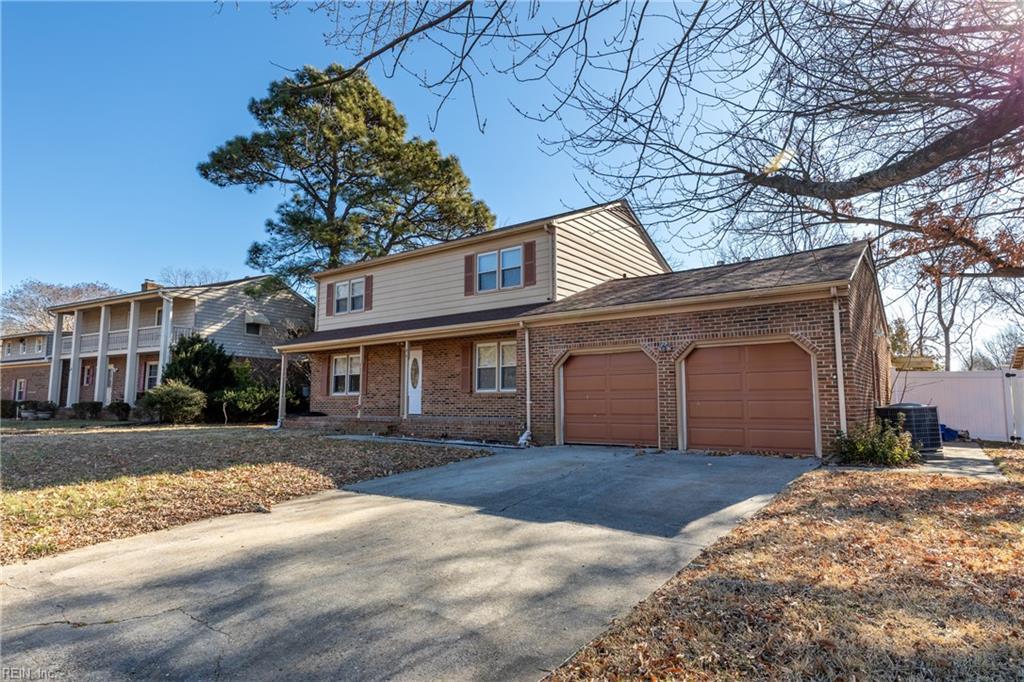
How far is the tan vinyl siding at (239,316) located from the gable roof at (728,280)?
19.1 metres

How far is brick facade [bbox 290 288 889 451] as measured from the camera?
946cm

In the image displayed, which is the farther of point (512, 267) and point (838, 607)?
point (512, 267)

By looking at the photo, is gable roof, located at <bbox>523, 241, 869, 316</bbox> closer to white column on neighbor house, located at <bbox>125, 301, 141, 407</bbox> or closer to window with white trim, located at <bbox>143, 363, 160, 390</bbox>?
white column on neighbor house, located at <bbox>125, 301, 141, 407</bbox>

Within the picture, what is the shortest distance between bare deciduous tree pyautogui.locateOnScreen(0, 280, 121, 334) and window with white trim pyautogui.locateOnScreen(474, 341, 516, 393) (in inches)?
1795

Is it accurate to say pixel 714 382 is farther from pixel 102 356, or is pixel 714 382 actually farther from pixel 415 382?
pixel 102 356

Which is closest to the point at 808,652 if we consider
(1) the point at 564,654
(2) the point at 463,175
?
(1) the point at 564,654

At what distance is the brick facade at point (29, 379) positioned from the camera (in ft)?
106

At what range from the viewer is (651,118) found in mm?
3957

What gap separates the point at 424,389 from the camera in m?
16.0

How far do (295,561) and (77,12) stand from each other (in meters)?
5.95

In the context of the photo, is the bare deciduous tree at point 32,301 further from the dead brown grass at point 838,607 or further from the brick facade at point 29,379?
the dead brown grass at point 838,607

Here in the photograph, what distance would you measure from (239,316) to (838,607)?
2830 cm

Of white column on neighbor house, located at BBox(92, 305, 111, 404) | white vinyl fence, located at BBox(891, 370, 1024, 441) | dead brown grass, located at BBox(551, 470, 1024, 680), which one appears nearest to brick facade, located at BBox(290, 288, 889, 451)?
white vinyl fence, located at BBox(891, 370, 1024, 441)

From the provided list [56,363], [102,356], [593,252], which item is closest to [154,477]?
[593,252]
